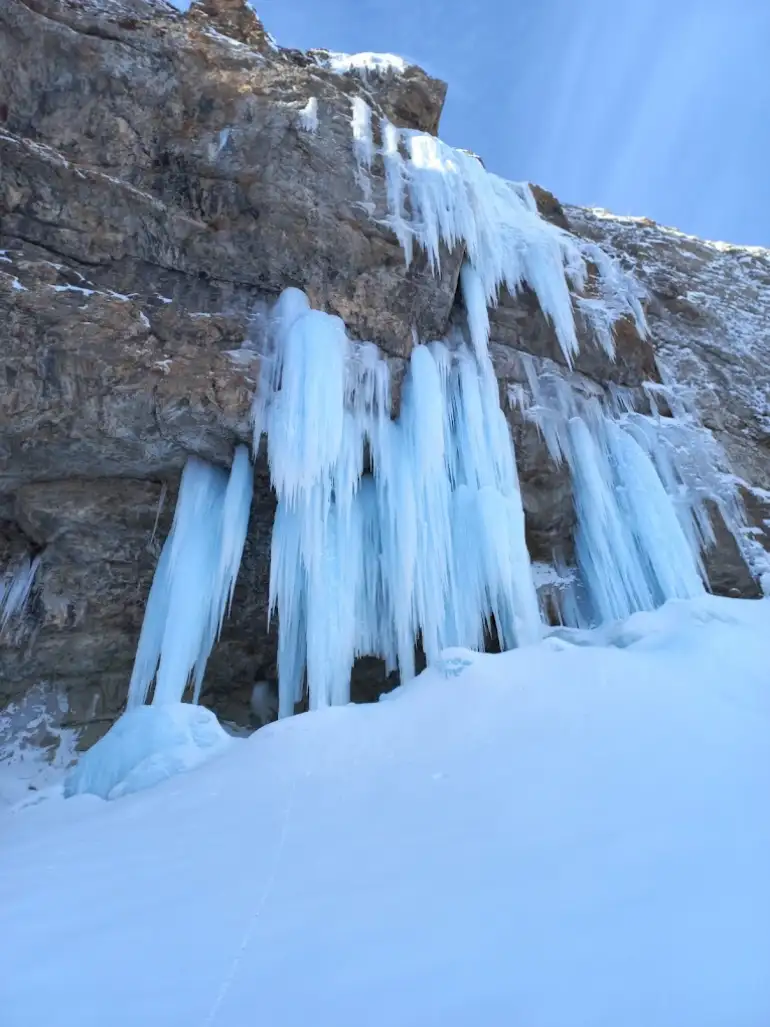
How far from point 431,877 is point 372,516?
6084mm

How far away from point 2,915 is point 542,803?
2.56m

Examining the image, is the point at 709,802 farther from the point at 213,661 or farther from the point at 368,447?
the point at 213,661

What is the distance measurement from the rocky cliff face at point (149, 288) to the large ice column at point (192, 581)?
1.73ft

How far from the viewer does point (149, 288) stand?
8.02 m

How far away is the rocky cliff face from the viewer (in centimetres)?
750

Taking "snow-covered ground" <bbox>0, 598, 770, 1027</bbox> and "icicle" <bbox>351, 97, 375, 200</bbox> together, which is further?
"icicle" <bbox>351, 97, 375, 200</bbox>

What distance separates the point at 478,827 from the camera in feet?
10.3

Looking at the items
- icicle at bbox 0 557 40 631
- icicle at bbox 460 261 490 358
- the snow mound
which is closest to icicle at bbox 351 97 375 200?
icicle at bbox 460 261 490 358

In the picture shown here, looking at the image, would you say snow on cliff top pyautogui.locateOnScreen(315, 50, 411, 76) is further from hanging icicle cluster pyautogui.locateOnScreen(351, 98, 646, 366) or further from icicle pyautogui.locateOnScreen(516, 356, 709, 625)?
icicle pyautogui.locateOnScreen(516, 356, 709, 625)

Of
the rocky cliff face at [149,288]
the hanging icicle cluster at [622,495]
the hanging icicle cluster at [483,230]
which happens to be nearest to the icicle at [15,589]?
the rocky cliff face at [149,288]

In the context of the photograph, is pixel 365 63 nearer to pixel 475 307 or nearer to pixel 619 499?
pixel 475 307

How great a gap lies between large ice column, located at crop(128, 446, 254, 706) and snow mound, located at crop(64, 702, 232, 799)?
123 cm

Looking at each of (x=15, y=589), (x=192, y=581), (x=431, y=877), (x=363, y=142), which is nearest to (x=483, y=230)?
(x=363, y=142)

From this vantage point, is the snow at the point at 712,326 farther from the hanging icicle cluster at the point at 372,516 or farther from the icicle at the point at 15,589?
the icicle at the point at 15,589
